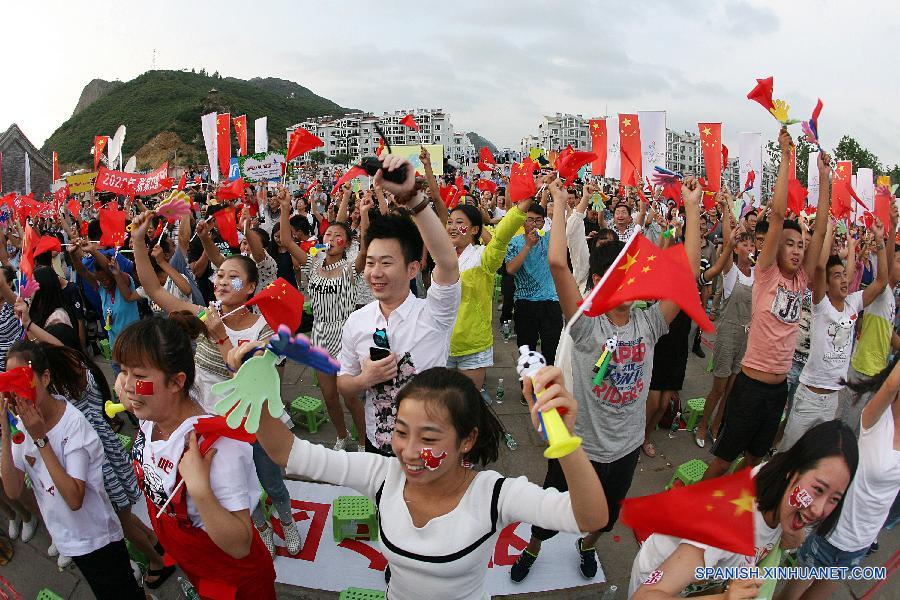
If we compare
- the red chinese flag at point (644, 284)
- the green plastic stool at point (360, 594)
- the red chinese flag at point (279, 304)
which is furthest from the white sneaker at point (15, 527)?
the red chinese flag at point (644, 284)

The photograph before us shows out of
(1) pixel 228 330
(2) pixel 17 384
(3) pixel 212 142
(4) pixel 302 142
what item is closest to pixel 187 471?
(2) pixel 17 384

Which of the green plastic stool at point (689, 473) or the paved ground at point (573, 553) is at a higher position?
the green plastic stool at point (689, 473)

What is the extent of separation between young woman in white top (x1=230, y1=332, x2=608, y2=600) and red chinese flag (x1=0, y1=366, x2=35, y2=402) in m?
1.27

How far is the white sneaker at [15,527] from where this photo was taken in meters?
3.47

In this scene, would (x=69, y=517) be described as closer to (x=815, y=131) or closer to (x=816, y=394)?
(x=816, y=394)

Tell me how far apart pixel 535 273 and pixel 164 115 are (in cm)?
8183

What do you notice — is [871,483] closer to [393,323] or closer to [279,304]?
[393,323]

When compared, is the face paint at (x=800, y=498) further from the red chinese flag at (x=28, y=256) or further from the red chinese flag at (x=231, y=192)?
the red chinese flag at (x=231, y=192)

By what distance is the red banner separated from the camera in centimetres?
934

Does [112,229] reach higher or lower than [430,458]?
higher

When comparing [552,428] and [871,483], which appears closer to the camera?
[552,428]

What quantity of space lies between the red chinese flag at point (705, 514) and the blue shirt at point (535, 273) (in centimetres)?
353

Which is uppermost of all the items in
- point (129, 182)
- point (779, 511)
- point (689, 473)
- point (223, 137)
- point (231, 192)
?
point (223, 137)

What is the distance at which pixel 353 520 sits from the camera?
337cm
